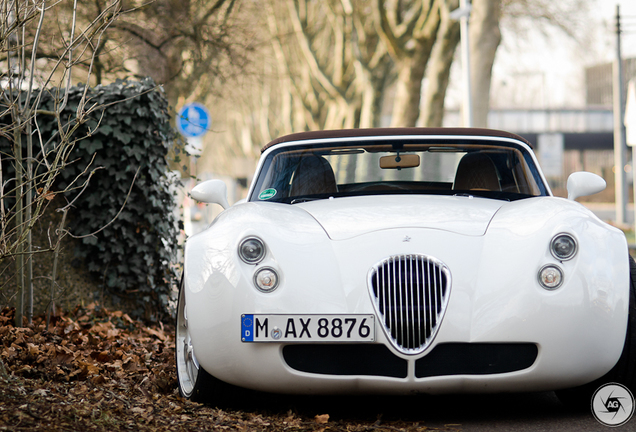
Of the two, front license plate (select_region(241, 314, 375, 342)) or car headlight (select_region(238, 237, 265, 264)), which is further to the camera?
car headlight (select_region(238, 237, 265, 264))

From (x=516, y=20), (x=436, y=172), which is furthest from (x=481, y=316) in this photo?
(x=516, y=20)

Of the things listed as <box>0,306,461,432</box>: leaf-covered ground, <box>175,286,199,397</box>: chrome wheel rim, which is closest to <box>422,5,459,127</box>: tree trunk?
<box>0,306,461,432</box>: leaf-covered ground

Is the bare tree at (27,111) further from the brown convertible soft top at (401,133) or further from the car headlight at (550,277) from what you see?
the car headlight at (550,277)

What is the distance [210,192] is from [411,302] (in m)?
1.96

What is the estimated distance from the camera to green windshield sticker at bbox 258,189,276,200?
16.3 feet

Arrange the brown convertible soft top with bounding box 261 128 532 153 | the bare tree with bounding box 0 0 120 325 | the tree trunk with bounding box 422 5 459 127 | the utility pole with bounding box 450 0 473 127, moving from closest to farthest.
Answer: the bare tree with bounding box 0 0 120 325 → the brown convertible soft top with bounding box 261 128 532 153 → the utility pole with bounding box 450 0 473 127 → the tree trunk with bounding box 422 5 459 127

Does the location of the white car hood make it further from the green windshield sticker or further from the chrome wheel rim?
the chrome wheel rim

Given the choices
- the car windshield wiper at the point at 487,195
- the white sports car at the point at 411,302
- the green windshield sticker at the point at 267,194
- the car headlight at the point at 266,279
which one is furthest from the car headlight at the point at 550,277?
the green windshield sticker at the point at 267,194

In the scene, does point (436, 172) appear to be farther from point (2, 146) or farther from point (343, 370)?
point (2, 146)

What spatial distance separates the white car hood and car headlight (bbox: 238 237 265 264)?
1.09ft

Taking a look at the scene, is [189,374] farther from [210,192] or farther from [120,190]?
[120,190]

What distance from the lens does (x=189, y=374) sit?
4246mm

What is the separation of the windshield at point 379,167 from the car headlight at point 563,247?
3.68ft

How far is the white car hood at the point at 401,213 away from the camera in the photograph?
3869 millimetres
